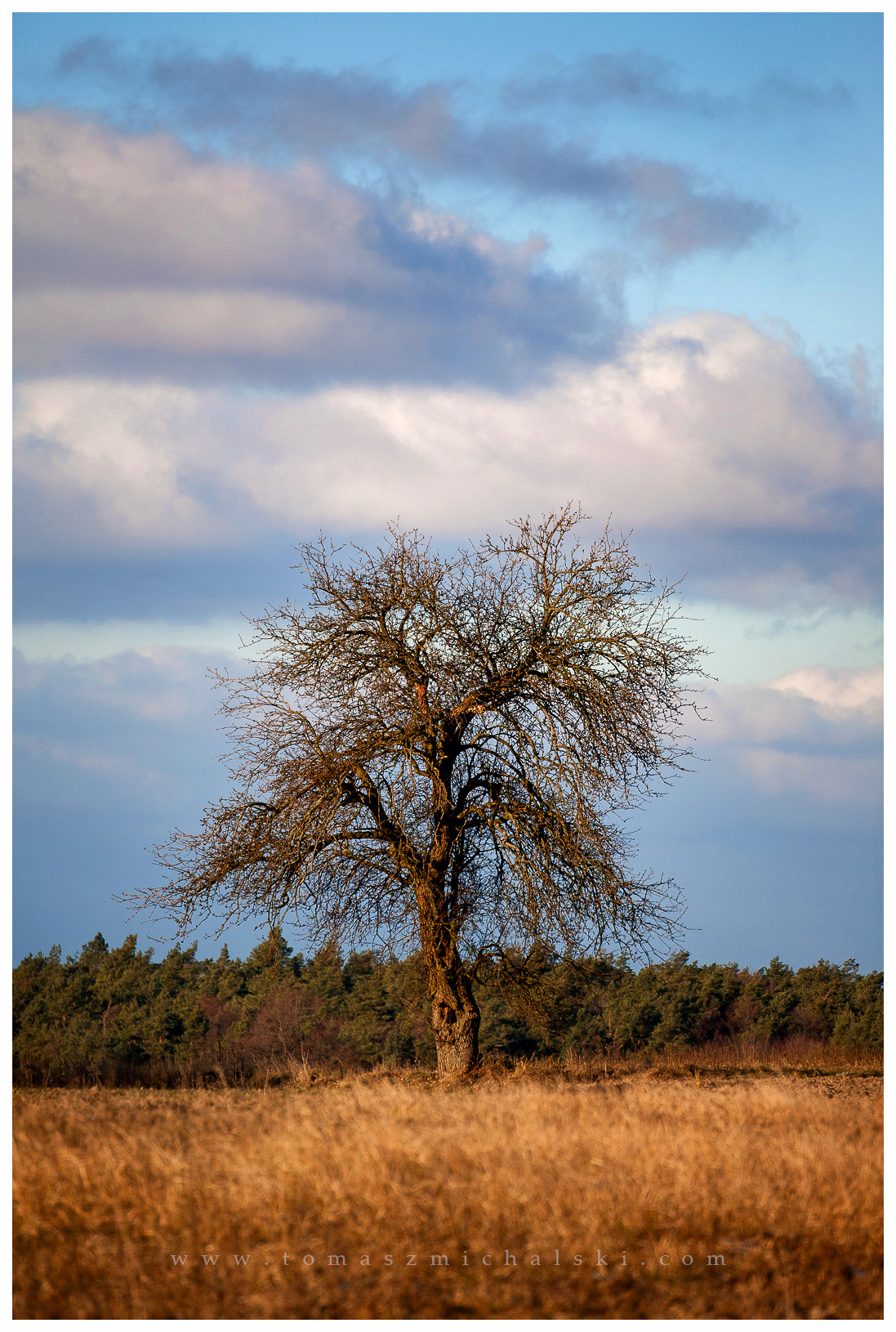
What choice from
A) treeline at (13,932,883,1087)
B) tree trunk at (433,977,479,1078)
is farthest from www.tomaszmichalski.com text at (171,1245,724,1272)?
treeline at (13,932,883,1087)

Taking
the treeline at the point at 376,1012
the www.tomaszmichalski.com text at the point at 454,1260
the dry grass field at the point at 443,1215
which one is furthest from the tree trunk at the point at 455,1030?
the treeline at the point at 376,1012

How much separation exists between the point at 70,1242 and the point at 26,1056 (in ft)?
31.8

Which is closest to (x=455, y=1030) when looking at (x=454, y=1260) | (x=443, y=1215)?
(x=443, y=1215)

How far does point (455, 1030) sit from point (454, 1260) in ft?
27.9

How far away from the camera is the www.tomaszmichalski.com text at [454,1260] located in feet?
20.0

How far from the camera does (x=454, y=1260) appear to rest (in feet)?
20.3

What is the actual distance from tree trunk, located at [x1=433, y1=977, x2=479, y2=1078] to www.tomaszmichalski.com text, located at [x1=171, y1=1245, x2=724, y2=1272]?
8.33 meters

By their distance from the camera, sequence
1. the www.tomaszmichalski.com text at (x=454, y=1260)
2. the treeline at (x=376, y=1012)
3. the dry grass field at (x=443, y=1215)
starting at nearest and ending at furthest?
the dry grass field at (x=443, y=1215) → the www.tomaszmichalski.com text at (x=454, y=1260) → the treeline at (x=376, y=1012)

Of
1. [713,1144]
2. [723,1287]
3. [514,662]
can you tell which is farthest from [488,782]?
[723,1287]

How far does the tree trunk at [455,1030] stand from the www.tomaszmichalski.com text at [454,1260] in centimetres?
833

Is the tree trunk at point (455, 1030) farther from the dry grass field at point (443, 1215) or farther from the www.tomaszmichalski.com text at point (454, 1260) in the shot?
the www.tomaszmichalski.com text at point (454, 1260)

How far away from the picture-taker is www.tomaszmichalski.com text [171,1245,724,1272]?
6.10m

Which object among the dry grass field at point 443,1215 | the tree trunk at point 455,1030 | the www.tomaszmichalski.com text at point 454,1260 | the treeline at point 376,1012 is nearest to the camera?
the dry grass field at point 443,1215

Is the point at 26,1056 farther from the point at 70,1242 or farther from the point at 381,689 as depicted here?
the point at 70,1242
